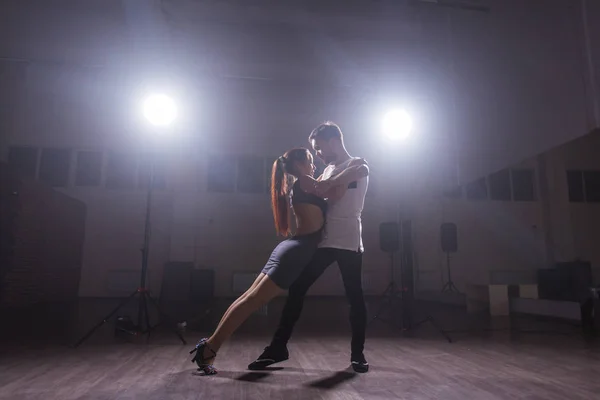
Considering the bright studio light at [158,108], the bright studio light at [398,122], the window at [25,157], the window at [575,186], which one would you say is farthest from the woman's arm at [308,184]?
the window at [575,186]

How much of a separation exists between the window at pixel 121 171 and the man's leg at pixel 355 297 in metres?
6.62

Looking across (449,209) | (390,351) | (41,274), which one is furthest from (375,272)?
(41,274)

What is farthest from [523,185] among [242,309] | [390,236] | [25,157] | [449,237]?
[25,157]

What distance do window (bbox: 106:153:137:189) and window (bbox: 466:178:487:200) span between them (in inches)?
284

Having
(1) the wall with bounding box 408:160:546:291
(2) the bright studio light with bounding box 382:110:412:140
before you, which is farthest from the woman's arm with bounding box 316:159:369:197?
(1) the wall with bounding box 408:160:546:291

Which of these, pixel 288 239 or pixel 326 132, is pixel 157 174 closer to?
pixel 326 132

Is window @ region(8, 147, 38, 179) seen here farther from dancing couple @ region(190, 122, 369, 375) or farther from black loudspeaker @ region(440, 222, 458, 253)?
black loudspeaker @ region(440, 222, 458, 253)

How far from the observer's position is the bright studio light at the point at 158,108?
144 inches

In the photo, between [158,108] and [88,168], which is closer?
[158,108]

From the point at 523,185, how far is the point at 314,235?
8.25 m

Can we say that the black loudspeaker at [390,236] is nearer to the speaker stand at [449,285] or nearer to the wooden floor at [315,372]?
the wooden floor at [315,372]

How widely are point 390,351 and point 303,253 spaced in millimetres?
1178

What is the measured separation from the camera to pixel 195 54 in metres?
5.70

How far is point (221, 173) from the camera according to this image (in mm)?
7777
